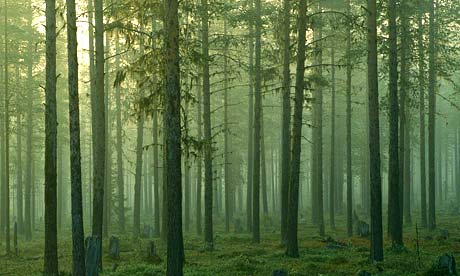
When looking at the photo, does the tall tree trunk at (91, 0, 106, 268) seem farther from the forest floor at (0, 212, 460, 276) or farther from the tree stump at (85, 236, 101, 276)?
the tree stump at (85, 236, 101, 276)

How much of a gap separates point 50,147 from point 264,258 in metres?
7.87

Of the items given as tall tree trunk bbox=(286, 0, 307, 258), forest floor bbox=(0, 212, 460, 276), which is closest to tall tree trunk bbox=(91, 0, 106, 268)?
forest floor bbox=(0, 212, 460, 276)

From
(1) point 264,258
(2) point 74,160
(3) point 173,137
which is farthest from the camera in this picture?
(1) point 264,258

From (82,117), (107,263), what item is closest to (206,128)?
(107,263)

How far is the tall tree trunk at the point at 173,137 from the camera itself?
39.4 feet

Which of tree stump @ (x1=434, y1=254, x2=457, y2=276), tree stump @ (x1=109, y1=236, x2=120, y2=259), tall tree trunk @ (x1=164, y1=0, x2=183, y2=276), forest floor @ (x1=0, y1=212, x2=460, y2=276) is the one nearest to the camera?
tall tree trunk @ (x1=164, y1=0, x2=183, y2=276)

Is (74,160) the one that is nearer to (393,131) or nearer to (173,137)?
(173,137)

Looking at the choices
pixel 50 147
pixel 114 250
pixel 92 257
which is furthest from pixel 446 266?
pixel 114 250

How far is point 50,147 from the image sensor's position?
1424 centimetres

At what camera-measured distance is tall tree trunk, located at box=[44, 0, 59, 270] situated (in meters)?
14.1

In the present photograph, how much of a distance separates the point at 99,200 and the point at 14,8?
16975mm

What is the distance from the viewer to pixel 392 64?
720 inches

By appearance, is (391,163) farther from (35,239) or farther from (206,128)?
(35,239)

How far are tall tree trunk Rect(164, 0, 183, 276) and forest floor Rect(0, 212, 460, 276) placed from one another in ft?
10.00
